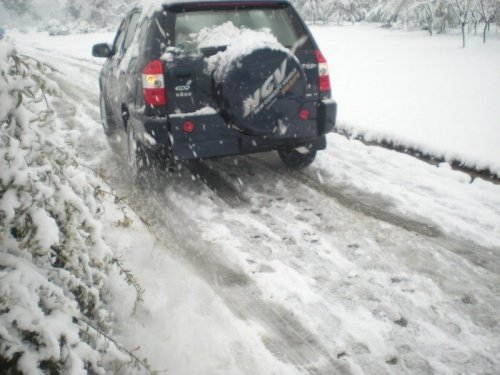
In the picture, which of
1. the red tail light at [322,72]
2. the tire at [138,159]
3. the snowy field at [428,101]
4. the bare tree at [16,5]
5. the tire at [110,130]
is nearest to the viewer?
the red tail light at [322,72]

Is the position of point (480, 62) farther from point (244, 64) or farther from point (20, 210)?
point (20, 210)

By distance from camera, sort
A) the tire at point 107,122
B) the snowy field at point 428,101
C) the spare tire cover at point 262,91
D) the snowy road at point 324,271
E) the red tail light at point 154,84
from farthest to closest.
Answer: the tire at point 107,122, the snowy field at point 428,101, the red tail light at point 154,84, the spare tire cover at point 262,91, the snowy road at point 324,271

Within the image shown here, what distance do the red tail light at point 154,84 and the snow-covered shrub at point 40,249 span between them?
1765 millimetres

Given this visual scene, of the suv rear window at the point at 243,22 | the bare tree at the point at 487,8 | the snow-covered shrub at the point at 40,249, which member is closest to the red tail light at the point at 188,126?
the suv rear window at the point at 243,22

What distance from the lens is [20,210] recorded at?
1645mm

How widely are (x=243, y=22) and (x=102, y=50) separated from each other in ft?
8.38

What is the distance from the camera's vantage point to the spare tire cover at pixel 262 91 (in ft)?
11.8

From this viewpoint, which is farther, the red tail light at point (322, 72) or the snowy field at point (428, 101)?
the snowy field at point (428, 101)

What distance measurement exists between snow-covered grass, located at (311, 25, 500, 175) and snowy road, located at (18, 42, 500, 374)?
82cm

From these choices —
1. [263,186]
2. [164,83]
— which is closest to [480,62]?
[263,186]

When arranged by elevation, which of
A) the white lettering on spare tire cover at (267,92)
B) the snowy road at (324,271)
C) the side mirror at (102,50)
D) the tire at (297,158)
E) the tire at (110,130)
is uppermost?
the side mirror at (102,50)

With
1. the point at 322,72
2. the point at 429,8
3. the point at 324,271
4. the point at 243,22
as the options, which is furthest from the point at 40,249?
the point at 429,8

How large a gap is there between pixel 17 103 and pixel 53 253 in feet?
2.39

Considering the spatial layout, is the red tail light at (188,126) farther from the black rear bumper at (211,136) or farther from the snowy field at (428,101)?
the snowy field at (428,101)
